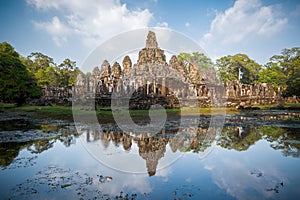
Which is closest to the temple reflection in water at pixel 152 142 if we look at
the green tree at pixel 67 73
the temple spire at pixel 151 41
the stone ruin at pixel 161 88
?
the stone ruin at pixel 161 88

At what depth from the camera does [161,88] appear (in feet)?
102

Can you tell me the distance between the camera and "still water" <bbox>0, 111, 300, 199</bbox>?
180 inches

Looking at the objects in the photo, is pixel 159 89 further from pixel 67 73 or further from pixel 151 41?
pixel 67 73

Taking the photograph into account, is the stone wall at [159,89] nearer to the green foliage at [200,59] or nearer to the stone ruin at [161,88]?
the stone ruin at [161,88]

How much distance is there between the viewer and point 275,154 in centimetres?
729

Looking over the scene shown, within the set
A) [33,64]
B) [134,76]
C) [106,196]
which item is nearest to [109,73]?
[134,76]

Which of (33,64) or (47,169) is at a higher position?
(33,64)

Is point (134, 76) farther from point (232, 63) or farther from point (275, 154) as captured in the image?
point (232, 63)

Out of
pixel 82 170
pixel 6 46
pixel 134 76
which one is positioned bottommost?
pixel 82 170

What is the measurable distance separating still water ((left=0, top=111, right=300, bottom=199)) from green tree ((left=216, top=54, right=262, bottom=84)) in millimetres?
48439

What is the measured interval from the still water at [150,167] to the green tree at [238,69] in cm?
4844

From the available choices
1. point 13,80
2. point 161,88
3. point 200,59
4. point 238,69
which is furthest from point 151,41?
point 200,59

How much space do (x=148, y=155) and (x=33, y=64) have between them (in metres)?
61.1

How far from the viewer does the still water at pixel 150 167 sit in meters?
4.56
